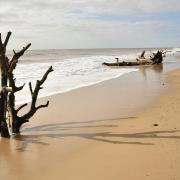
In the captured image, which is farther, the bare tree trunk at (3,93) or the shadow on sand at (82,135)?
the bare tree trunk at (3,93)

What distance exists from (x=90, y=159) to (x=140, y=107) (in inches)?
215

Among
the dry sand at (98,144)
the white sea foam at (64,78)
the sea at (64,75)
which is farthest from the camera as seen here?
the sea at (64,75)

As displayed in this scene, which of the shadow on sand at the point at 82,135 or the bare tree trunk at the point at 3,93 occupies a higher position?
the bare tree trunk at the point at 3,93

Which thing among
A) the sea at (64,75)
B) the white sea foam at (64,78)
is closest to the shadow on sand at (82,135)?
the sea at (64,75)

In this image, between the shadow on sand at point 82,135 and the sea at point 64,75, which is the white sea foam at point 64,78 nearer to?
the sea at point 64,75

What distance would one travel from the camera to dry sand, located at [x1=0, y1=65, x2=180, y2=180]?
6105 millimetres

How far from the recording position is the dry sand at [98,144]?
6.11m

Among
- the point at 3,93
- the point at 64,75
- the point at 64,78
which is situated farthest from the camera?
the point at 64,75

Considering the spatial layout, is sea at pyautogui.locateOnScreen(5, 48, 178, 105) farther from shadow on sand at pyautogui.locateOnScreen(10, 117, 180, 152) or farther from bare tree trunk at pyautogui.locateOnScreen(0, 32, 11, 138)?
bare tree trunk at pyautogui.locateOnScreen(0, 32, 11, 138)

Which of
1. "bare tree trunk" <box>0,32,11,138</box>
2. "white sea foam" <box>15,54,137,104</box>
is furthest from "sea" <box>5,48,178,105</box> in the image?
"bare tree trunk" <box>0,32,11,138</box>

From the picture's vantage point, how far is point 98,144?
7750 mm

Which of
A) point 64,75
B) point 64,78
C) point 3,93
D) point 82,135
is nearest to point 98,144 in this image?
point 82,135

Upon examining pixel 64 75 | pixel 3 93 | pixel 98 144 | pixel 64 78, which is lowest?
pixel 98 144

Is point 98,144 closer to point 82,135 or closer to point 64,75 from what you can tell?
point 82,135
